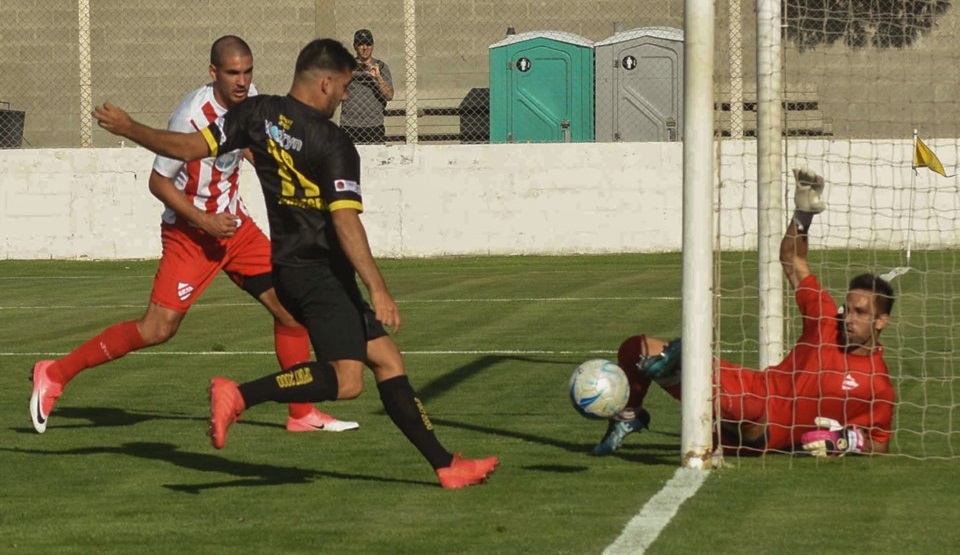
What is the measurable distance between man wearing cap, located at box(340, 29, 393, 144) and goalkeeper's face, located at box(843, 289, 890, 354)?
1435cm

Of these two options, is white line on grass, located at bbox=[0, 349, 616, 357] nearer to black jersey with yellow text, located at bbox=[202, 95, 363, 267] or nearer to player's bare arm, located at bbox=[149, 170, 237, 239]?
player's bare arm, located at bbox=[149, 170, 237, 239]

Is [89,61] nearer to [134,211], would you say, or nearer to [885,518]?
[134,211]

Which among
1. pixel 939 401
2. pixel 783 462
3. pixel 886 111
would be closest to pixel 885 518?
pixel 783 462

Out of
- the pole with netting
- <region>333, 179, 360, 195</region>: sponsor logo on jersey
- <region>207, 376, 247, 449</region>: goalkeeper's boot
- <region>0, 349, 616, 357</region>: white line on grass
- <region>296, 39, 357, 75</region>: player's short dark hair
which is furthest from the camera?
<region>0, 349, 616, 357</region>: white line on grass

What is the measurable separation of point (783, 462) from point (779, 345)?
3.34ft

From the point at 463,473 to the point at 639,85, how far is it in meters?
18.1

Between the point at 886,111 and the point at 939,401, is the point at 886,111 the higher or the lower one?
the higher one

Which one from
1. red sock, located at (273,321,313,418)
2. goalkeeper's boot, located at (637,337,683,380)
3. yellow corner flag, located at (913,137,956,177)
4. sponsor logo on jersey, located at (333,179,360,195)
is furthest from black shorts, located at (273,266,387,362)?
yellow corner flag, located at (913,137,956,177)

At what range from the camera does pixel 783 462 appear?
309 inches

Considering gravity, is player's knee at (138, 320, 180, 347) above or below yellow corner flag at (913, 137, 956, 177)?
below

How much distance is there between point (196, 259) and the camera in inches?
371

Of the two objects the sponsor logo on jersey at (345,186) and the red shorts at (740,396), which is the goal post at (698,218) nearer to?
the red shorts at (740,396)

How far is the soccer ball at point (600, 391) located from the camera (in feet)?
25.2

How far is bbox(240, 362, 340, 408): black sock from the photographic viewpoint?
7.11 metres
